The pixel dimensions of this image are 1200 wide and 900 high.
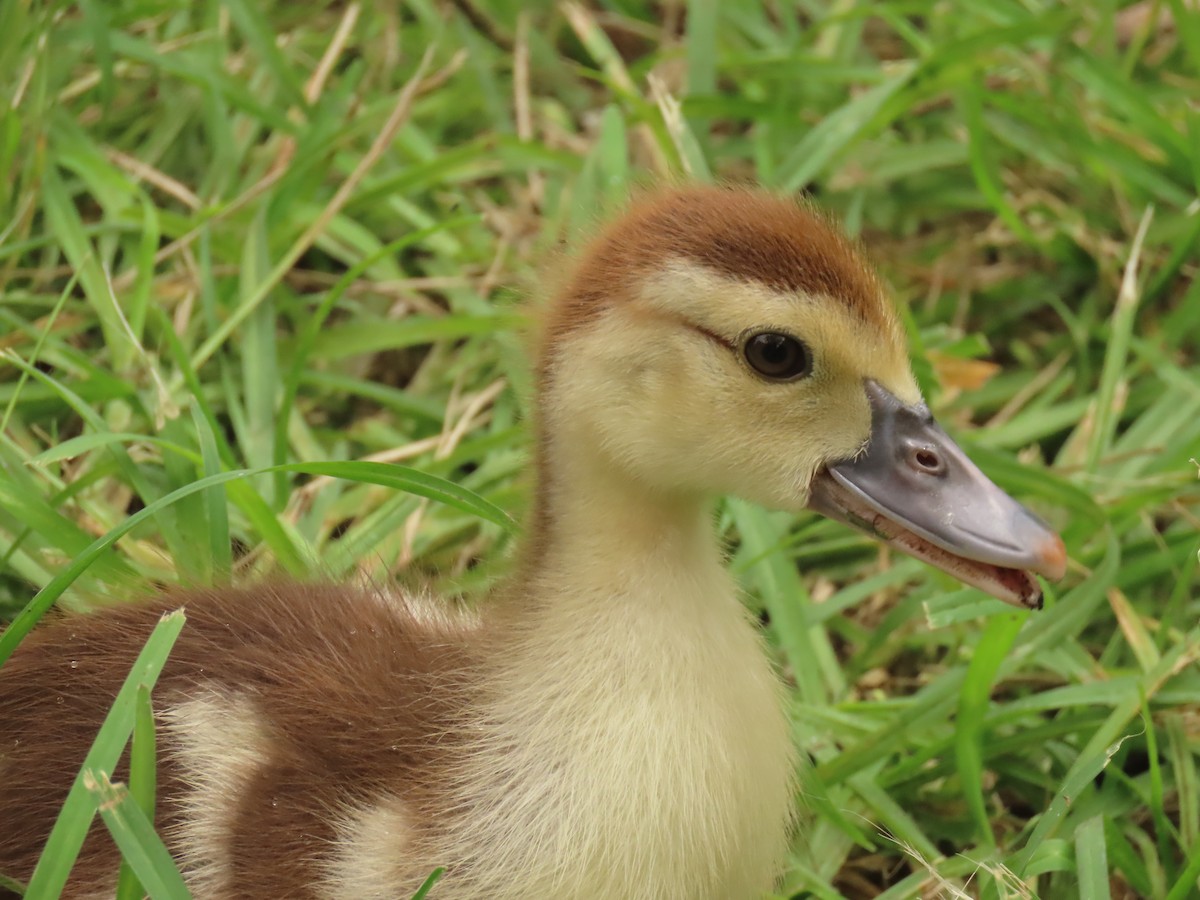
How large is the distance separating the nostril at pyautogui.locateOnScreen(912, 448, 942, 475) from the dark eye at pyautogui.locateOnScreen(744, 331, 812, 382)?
11 cm

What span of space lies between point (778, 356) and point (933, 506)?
165mm

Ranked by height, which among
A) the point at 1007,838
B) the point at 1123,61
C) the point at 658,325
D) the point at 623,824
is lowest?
the point at 1007,838

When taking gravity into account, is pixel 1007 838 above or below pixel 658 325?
below

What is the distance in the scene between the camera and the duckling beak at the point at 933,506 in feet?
3.99

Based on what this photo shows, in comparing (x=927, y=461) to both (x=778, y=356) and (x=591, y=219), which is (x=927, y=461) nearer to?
(x=778, y=356)

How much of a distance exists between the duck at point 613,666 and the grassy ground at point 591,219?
0.42 ft

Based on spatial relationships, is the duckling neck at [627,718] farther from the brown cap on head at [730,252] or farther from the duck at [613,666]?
the brown cap on head at [730,252]

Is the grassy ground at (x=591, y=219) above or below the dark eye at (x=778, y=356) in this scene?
below

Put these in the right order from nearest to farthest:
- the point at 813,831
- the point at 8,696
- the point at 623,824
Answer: the point at 623,824 → the point at 8,696 → the point at 813,831

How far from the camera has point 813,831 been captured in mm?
1523

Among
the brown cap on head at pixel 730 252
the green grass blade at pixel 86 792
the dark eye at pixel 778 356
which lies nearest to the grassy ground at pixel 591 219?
the green grass blade at pixel 86 792

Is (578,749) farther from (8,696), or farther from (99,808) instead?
(8,696)

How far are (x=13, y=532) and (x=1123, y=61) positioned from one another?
1.66 m

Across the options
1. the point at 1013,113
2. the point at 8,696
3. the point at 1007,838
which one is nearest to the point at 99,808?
the point at 8,696
